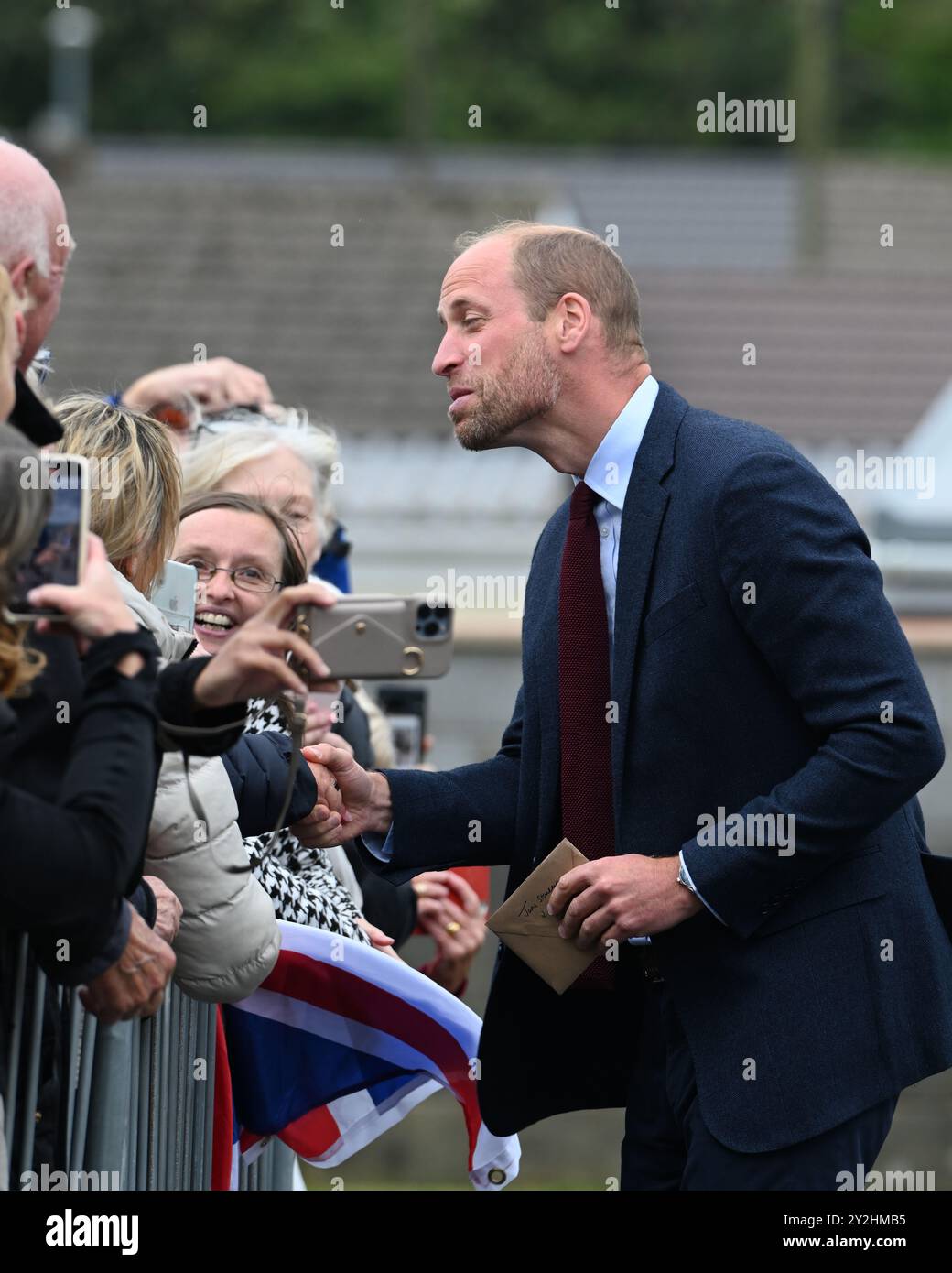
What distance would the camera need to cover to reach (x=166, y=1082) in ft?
11.5

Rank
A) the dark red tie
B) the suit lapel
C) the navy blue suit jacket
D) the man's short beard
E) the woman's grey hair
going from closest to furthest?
1. the navy blue suit jacket
2. the suit lapel
3. the dark red tie
4. the man's short beard
5. the woman's grey hair

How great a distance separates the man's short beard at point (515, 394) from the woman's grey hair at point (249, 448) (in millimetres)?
1079

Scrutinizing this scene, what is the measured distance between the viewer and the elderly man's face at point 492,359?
11.2 feet

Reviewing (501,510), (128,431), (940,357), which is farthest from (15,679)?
(940,357)

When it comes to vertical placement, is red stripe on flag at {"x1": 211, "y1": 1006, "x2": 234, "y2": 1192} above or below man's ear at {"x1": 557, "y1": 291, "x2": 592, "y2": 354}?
below

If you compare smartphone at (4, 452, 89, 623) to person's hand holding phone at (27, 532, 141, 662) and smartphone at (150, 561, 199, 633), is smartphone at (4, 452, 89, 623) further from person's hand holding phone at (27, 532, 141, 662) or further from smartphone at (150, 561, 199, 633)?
smartphone at (150, 561, 199, 633)

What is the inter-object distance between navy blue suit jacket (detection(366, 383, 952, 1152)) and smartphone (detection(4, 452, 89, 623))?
1.05 metres

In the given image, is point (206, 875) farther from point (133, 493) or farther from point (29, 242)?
point (29, 242)

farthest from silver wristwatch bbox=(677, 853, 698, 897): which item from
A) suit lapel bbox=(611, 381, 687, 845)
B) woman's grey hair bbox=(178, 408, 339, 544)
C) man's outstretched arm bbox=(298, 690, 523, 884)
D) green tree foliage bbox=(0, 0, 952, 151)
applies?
green tree foliage bbox=(0, 0, 952, 151)

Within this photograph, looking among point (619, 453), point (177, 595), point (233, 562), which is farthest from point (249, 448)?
point (619, 453)

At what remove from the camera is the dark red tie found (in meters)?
3.30

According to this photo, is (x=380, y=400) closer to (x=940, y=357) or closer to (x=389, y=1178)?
(x=940, y=357)

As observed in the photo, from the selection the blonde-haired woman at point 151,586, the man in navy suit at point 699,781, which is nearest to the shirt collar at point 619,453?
the man in navy suit at point 699,781

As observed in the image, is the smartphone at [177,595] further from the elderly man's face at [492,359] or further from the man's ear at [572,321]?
the man's ear at [572,321]
